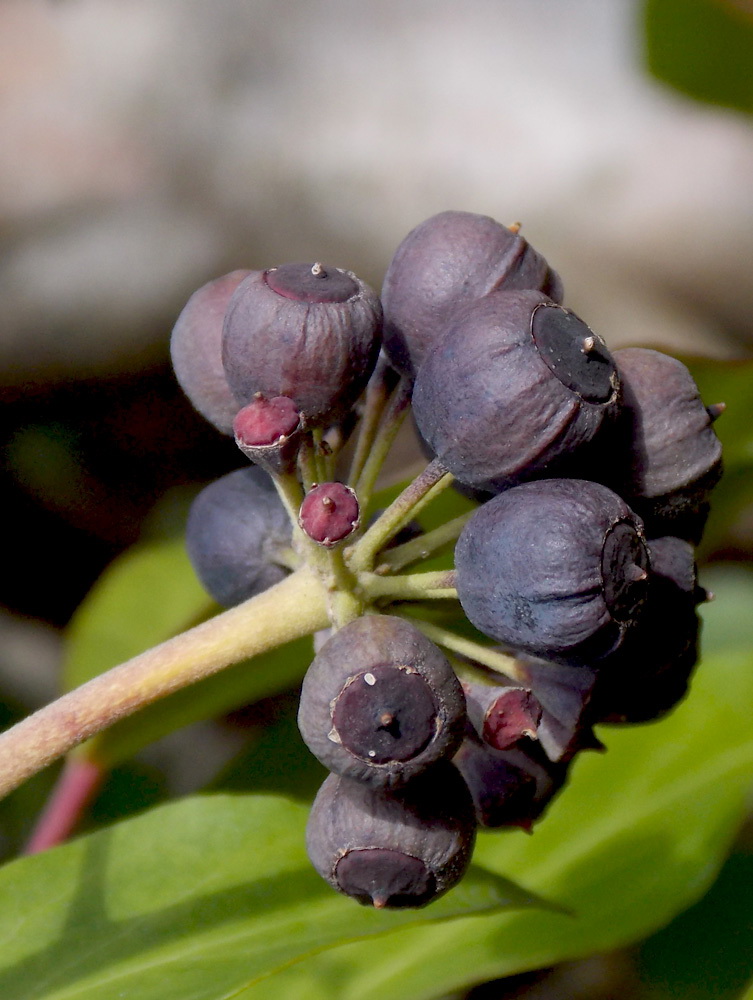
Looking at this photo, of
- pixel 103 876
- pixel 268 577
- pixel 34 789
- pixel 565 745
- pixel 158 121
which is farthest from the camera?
pixel 158 121

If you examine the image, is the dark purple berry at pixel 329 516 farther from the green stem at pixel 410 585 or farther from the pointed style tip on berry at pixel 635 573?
the pointed style tip on berry at pixel 635 573

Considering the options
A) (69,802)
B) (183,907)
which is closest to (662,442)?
(183,907)

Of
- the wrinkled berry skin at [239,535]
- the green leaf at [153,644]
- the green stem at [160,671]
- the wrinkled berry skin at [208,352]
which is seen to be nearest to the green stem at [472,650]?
the green stem at [160,671]

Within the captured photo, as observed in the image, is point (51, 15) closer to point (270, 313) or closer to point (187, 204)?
point (187, 204)

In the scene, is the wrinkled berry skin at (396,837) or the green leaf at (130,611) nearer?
the wrinkled berry skin at (396,837)

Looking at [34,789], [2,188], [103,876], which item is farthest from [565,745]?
[2,188]

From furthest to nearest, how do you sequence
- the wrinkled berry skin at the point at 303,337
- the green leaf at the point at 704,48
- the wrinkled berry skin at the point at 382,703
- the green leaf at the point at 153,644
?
1. the green leaf at the point at 704,48
2. the green leaf at the point at 153,644
3. the wrinkled berry skin at the point at 303,337
4. the wrinkled berry skin at the point at 382,703

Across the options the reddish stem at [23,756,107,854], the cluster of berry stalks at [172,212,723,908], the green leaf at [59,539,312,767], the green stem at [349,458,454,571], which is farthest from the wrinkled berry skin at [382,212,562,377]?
the reddish stem at [23,756,107,854]
